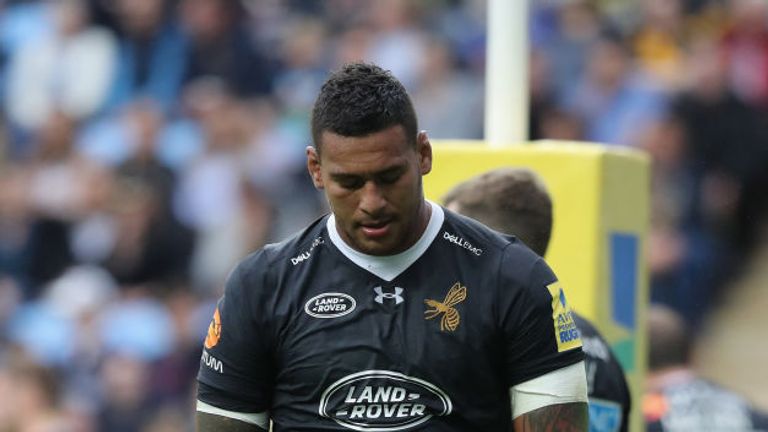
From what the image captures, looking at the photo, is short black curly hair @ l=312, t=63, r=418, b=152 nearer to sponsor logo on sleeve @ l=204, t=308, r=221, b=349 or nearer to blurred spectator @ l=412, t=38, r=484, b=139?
sponsor logo on sleeve @ l=204, t=308, r=221, b=349

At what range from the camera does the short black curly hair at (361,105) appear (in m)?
3.73

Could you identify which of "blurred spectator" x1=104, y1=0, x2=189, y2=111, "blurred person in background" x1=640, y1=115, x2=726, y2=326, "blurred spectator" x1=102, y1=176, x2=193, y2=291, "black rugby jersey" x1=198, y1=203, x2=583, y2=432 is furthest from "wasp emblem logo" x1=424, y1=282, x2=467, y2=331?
"blurred spectator" x1=104, y1=0, x2=189, y2=111

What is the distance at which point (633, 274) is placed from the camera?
6176 millimetres

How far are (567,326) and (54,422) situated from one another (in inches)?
265

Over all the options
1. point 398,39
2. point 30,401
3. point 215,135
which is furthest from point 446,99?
point 30,401

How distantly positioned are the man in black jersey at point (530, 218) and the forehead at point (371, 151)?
42.8 inches

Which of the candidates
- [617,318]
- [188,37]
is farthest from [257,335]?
[188,37]

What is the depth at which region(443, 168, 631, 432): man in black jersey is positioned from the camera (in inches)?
189

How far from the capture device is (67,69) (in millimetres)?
12469

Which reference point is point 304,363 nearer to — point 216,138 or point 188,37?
point 216,138

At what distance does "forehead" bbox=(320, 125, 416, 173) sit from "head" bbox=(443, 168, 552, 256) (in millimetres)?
1079

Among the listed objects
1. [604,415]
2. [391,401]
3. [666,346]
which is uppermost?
[391,401]

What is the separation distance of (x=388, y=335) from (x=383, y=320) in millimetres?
40

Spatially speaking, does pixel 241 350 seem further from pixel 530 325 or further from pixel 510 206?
pixel 510 206
